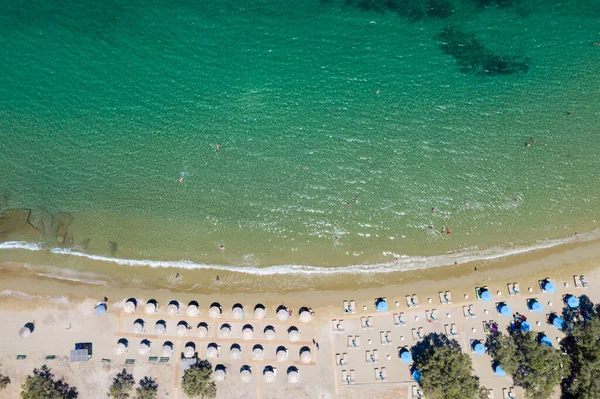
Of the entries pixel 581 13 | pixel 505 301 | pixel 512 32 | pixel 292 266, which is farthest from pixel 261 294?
pixel 581 13

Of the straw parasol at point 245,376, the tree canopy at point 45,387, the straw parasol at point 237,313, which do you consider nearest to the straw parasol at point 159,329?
the straw parasol at point 237,313

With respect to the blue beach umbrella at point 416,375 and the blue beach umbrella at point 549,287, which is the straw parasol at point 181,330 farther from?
the blue beach umbrella at point 549,287

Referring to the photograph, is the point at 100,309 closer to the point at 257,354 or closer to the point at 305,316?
the point at 257,354

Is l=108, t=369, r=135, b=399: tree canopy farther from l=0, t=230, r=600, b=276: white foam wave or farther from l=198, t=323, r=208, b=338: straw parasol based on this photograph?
l=0, t=230, r=600, b=276: white foam wave

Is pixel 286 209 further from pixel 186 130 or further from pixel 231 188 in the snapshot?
pixel 186 130

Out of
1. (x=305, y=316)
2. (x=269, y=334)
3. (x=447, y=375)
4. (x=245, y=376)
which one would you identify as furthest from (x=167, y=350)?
(x=447, y=375)

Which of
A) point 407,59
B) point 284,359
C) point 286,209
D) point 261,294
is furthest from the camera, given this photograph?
point 407,59
